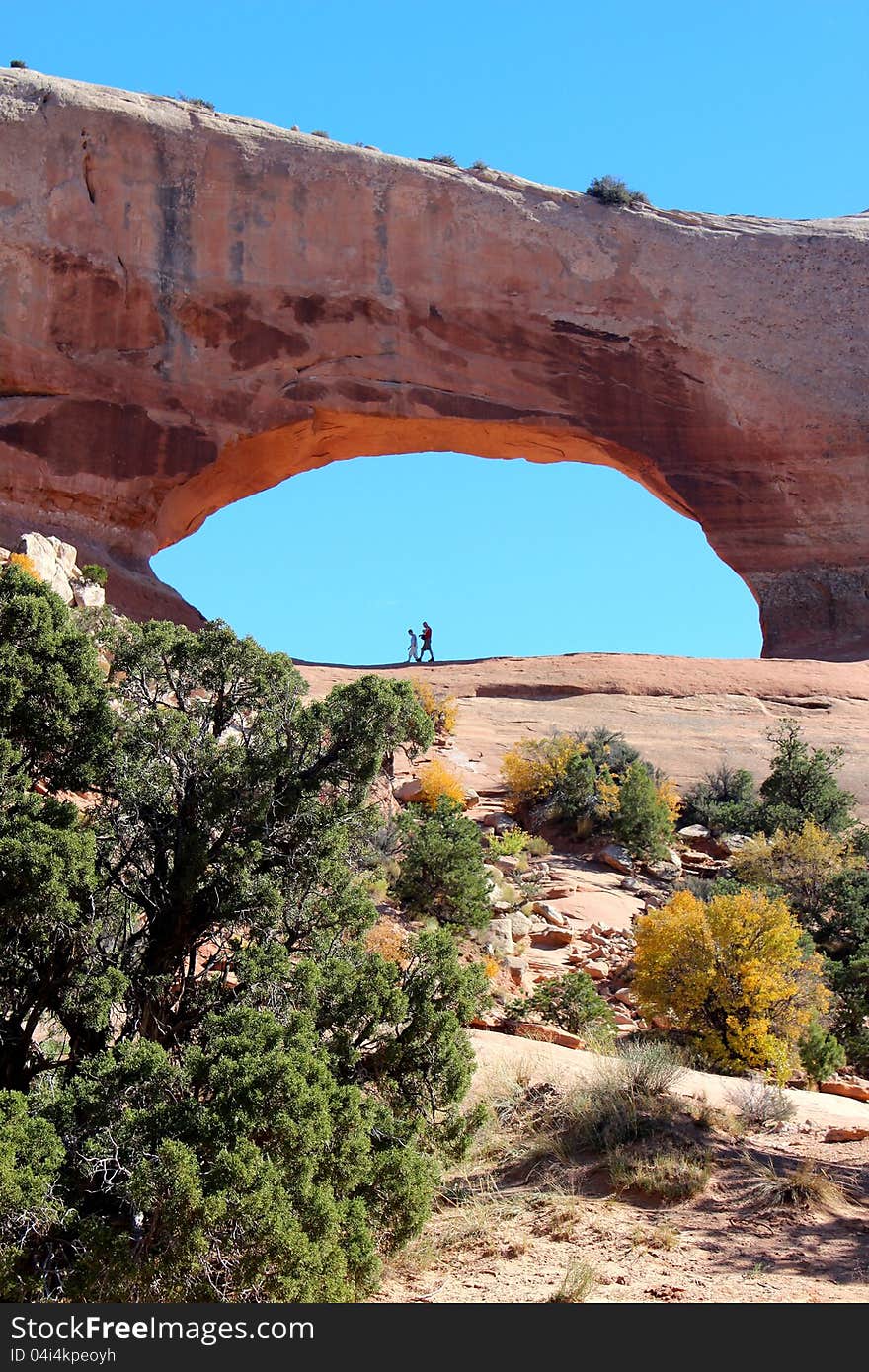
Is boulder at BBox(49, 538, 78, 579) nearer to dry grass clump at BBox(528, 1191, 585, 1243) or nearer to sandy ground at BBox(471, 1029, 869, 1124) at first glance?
sandy ground at BBox(471, 1029, 869, 1124)

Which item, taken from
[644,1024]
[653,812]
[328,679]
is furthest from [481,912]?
[328,679]

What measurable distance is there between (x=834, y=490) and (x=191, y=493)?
593 inches

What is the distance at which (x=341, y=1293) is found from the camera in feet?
17.5

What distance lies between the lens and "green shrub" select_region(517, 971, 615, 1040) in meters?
9.73

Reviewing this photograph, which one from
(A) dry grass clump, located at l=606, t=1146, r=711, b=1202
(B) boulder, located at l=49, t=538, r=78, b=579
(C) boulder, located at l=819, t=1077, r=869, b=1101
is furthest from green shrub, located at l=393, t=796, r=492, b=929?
(B) boulder, located at l=49, t=538, r=78, b=579

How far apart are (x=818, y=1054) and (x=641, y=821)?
6123 millimetres

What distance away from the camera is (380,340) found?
27672mm

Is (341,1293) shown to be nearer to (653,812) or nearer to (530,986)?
(530,986)

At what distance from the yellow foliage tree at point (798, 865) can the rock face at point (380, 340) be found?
13.9m

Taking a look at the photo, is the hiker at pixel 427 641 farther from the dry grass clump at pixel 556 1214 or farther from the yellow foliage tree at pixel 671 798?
the dry grass clump at pixel 556 1214

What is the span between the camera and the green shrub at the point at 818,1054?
9852 mm

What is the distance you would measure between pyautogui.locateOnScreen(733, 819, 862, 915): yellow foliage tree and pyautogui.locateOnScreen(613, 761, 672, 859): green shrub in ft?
3.70

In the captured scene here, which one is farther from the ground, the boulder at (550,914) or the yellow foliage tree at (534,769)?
the yellow foliage tree at (534,769)

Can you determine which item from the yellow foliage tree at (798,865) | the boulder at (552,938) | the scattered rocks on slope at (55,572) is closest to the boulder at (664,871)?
the yellow foliage tree at (798,865)
